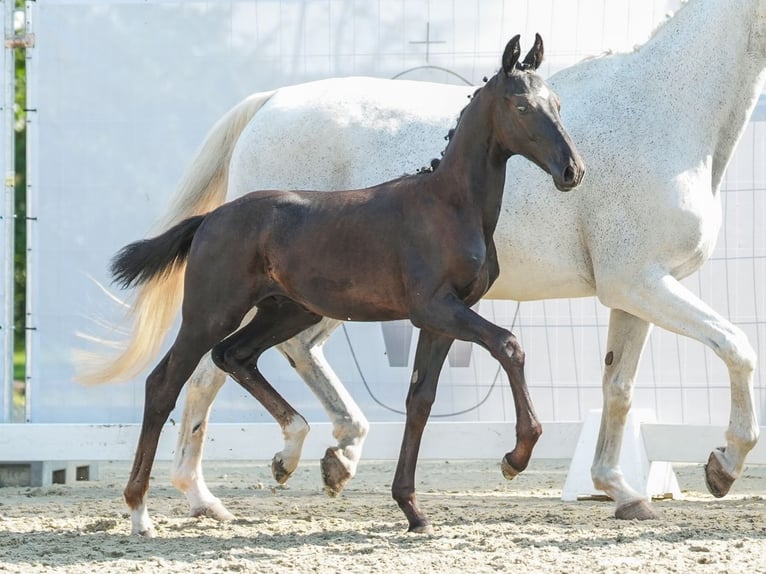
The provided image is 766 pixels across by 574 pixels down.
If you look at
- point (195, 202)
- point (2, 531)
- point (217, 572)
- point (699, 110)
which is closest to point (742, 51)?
point (699, 110)

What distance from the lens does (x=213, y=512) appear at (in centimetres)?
536

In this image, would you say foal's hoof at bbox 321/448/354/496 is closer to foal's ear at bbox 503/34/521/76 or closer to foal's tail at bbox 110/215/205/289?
foal's tail at bbox 110/215/205/289

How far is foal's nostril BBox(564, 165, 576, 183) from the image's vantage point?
422cm

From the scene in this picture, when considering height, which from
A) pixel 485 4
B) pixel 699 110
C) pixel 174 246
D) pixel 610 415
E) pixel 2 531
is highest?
pixel 485 4

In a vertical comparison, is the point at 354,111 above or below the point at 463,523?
above

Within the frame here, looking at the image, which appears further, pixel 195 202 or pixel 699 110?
pixel 195 202

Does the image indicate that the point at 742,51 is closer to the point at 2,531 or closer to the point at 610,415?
the point at 610,415

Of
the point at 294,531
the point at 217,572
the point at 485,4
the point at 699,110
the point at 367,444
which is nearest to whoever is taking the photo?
the point at 217,572

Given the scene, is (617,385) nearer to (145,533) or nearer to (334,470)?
(334,470)

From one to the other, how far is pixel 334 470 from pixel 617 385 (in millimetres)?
1297

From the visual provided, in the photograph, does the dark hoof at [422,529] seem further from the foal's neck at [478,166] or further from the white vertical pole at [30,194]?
the white vertical pole at [30,194]

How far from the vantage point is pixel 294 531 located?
4812 millimetres

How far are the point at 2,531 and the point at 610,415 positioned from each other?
8.55 feet

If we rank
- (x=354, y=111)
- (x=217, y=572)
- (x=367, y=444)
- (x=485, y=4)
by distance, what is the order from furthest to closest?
1. (x=485, y=4)
2. (x=367, y=444)
3. (x=354, y=111)
4. (x=217, y=572)
